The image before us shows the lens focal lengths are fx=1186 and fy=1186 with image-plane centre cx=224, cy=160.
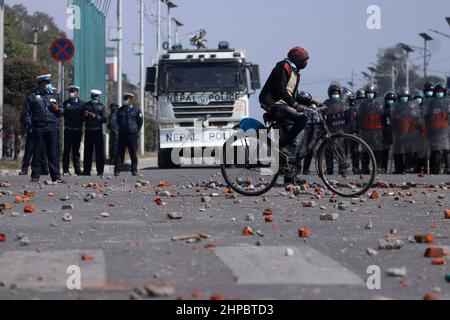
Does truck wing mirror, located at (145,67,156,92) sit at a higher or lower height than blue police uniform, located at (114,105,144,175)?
higher

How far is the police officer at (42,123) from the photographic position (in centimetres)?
1943

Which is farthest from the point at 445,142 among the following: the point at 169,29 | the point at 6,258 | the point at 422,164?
the point at 169,29

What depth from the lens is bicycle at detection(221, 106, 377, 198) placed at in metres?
14.9

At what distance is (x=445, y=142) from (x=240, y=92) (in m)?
6.08

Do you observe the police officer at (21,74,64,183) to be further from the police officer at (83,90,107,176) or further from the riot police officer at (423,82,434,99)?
the riot police officer at (423,82,434,99)

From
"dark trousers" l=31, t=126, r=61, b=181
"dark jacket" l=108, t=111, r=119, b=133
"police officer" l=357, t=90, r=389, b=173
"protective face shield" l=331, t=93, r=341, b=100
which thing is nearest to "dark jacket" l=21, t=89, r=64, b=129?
"dark trousers" l=31, t=126, r=61, b=181

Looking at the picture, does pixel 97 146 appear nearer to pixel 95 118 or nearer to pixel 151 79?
pixel 95 118

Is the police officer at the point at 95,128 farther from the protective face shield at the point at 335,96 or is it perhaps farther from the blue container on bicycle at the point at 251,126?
the blue container on bicycle at the point at 251,126

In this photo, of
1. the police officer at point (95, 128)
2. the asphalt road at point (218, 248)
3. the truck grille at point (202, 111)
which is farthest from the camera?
the truck grille at point (202, 111)

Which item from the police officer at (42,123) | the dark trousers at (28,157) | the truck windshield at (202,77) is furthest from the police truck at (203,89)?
the police officer at (42,123)

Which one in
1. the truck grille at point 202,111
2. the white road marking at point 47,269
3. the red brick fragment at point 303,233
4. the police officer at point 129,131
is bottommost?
the white road marking at point 47,269

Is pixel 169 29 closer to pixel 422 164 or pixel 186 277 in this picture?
pixel 422 164

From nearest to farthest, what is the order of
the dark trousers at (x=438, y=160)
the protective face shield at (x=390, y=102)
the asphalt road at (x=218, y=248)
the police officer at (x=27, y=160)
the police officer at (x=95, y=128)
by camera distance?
the asphalt road at (x=218, y=248) → the police officer at (x=27, y=160) → the police officer at (x=95, y=128) → the dark trousers at (x=438, y=160) → the protective face shield at (x=390, y=102)

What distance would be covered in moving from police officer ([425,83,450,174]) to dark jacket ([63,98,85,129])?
7379mm
